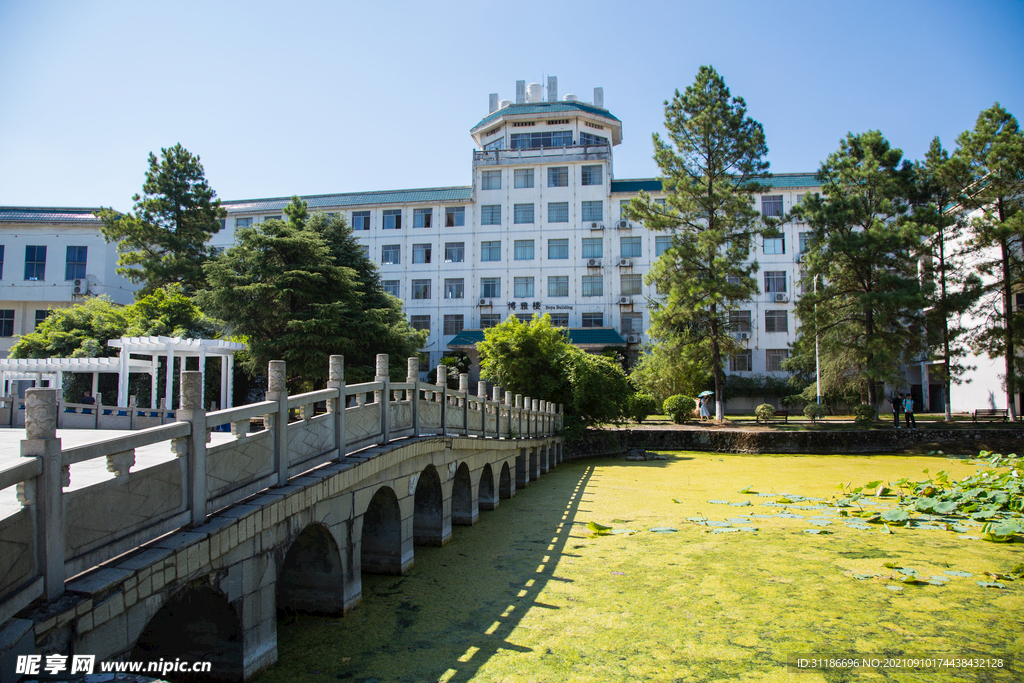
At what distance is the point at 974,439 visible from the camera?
2031cm

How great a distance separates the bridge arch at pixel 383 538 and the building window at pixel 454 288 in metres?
27.9

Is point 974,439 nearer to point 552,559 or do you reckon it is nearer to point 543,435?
point 543,435

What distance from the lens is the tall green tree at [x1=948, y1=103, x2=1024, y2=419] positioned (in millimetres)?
22000

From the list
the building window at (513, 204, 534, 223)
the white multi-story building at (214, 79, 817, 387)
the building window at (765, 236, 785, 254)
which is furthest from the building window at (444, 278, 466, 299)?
the building window at (765, 236, 785, 254)

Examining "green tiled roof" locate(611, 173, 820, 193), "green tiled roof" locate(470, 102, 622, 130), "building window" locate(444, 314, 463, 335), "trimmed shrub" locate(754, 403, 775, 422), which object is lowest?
"trimmed shrub" locate(754, 403, 775, 422)

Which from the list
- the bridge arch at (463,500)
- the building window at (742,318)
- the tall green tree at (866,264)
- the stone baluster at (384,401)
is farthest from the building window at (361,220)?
the stone baluster at (384,401)

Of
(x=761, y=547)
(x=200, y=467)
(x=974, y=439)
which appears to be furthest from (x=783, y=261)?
(x=200, y=467)

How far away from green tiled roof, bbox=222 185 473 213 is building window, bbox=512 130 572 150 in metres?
3.69

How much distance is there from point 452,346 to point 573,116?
14.0 metres

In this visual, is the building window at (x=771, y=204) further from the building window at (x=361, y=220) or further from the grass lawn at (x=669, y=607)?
the grass lawn at (x=669, y=607)

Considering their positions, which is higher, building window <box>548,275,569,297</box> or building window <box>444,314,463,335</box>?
building window <box>548,275,569,297</box>

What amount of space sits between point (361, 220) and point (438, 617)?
32.5 metres

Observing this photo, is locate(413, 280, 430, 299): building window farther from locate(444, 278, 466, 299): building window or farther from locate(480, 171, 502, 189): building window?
locate(480, 171, 502, 189): building window

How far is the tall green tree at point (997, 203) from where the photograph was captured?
22.0 meters
